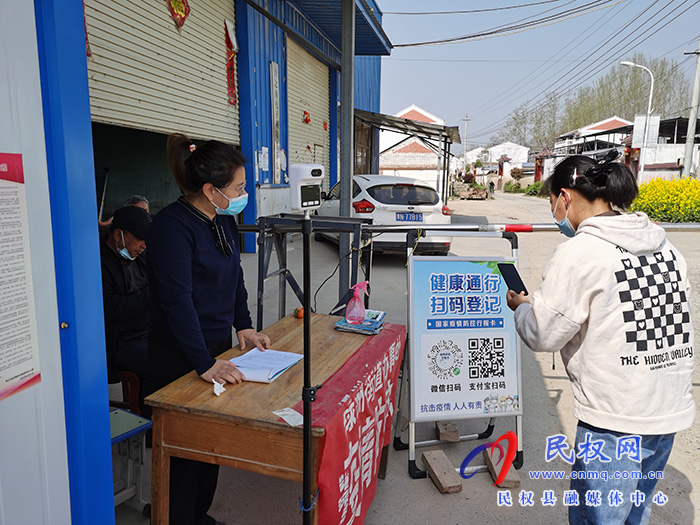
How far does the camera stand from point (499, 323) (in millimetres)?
3008

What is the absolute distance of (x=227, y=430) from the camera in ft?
5.82

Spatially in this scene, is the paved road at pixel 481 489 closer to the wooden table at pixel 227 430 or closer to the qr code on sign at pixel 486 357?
the qr code on sign at pixel 486 357

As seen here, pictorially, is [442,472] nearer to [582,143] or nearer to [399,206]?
[399,206]

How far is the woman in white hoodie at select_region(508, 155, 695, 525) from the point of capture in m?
1.60

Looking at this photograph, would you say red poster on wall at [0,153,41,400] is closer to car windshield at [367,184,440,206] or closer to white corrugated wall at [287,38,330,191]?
car windshield at [367,184,440,206]

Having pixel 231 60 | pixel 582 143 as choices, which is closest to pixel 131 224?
pixel 231 60

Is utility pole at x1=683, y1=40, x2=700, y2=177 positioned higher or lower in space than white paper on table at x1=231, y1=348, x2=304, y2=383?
higher

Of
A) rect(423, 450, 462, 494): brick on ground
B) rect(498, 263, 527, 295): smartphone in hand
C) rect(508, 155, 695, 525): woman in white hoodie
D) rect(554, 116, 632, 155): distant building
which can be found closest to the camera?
rect(508, 155, 695, 525): woman in white hoodie

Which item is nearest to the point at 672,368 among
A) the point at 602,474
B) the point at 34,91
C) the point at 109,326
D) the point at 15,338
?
the point at 602,474

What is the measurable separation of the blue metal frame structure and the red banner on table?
708mm

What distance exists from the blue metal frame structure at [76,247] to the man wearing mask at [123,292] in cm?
154

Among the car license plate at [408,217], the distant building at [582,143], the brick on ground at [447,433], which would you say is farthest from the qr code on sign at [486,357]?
the distant building at [582,143]

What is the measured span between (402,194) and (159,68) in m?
4.17

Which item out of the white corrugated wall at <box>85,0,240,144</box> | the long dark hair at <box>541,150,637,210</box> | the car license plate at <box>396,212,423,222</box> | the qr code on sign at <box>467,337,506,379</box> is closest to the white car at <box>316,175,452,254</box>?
the car license plate at <box>396,212,423,222</box>
